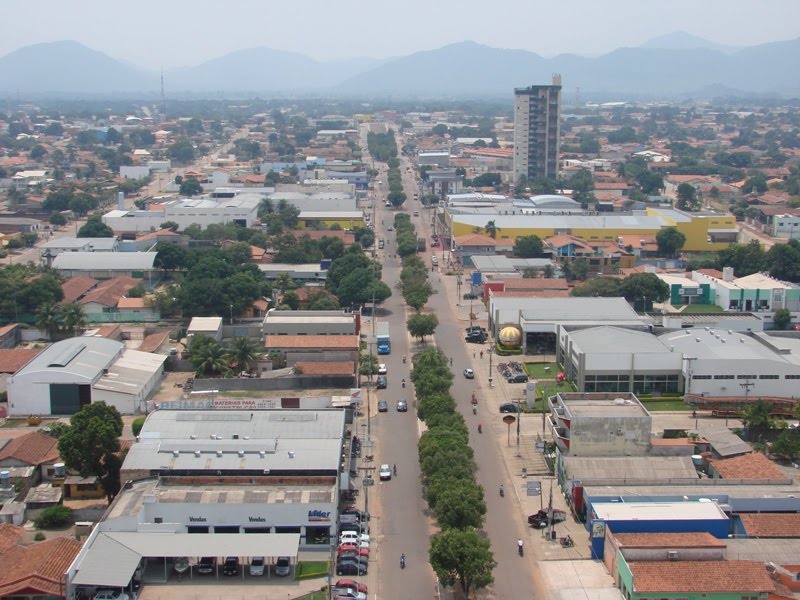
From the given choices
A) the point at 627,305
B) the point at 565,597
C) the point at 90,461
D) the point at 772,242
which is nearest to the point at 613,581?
the point at 565,597

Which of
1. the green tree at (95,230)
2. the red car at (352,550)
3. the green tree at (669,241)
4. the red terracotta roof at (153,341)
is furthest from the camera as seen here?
the green tree at (95,230)

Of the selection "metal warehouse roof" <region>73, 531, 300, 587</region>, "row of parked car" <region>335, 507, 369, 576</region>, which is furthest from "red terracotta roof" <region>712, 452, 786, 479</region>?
"metal warehouse roof" <region>73, 531, 300, 587</region>

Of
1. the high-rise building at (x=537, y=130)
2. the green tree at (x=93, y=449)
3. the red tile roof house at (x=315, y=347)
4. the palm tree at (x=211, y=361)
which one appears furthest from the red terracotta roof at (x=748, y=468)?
the high-rise building at (x=537, y=130)

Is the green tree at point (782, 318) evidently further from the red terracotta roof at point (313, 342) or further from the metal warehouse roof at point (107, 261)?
the metal warehouse roof at point (107, 261)

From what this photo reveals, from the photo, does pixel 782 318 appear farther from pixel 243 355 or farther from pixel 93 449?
pixel 93 449

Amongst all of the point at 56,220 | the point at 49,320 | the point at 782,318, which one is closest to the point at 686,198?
the point at 782,318

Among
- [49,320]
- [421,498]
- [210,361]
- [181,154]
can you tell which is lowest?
[421,498]
